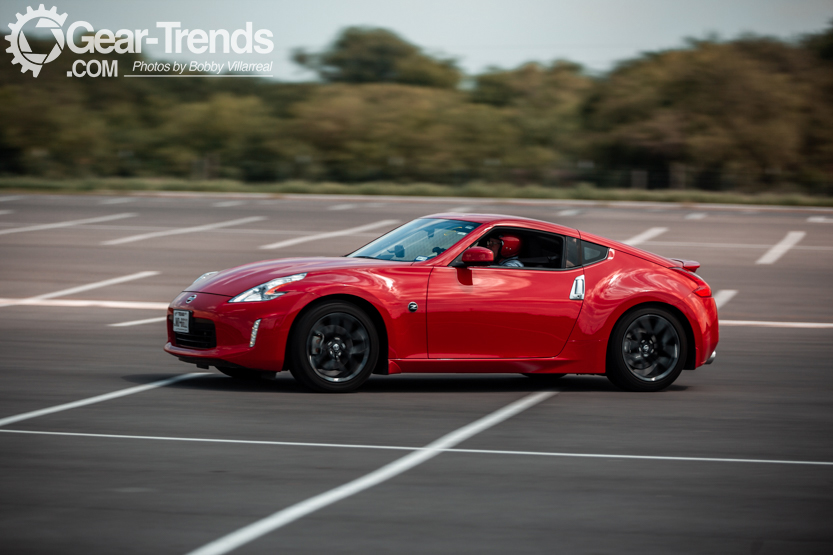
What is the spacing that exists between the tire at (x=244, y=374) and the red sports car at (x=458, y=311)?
0.04 meters

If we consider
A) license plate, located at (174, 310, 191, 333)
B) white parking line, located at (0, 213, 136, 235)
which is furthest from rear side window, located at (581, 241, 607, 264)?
white parking line, located at (0, 213, 136, 235)

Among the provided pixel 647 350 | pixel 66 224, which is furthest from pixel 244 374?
pixel 66 224

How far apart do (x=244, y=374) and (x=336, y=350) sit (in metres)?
1.11

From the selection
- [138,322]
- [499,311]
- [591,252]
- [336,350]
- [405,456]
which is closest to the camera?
[405,456]

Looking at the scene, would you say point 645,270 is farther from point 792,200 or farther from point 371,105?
point 371,105

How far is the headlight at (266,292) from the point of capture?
8.80 m

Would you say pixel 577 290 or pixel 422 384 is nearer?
pixel 577 290

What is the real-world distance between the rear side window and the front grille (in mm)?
3111

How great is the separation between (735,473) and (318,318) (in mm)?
3566

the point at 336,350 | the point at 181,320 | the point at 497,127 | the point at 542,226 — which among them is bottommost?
the point at 336,350

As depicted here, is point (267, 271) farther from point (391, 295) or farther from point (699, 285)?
point (699, 285)

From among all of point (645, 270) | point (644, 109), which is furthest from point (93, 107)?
point (645, 270)

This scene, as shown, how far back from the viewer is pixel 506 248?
9.52 m

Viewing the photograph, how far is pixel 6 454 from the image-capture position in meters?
6.54
